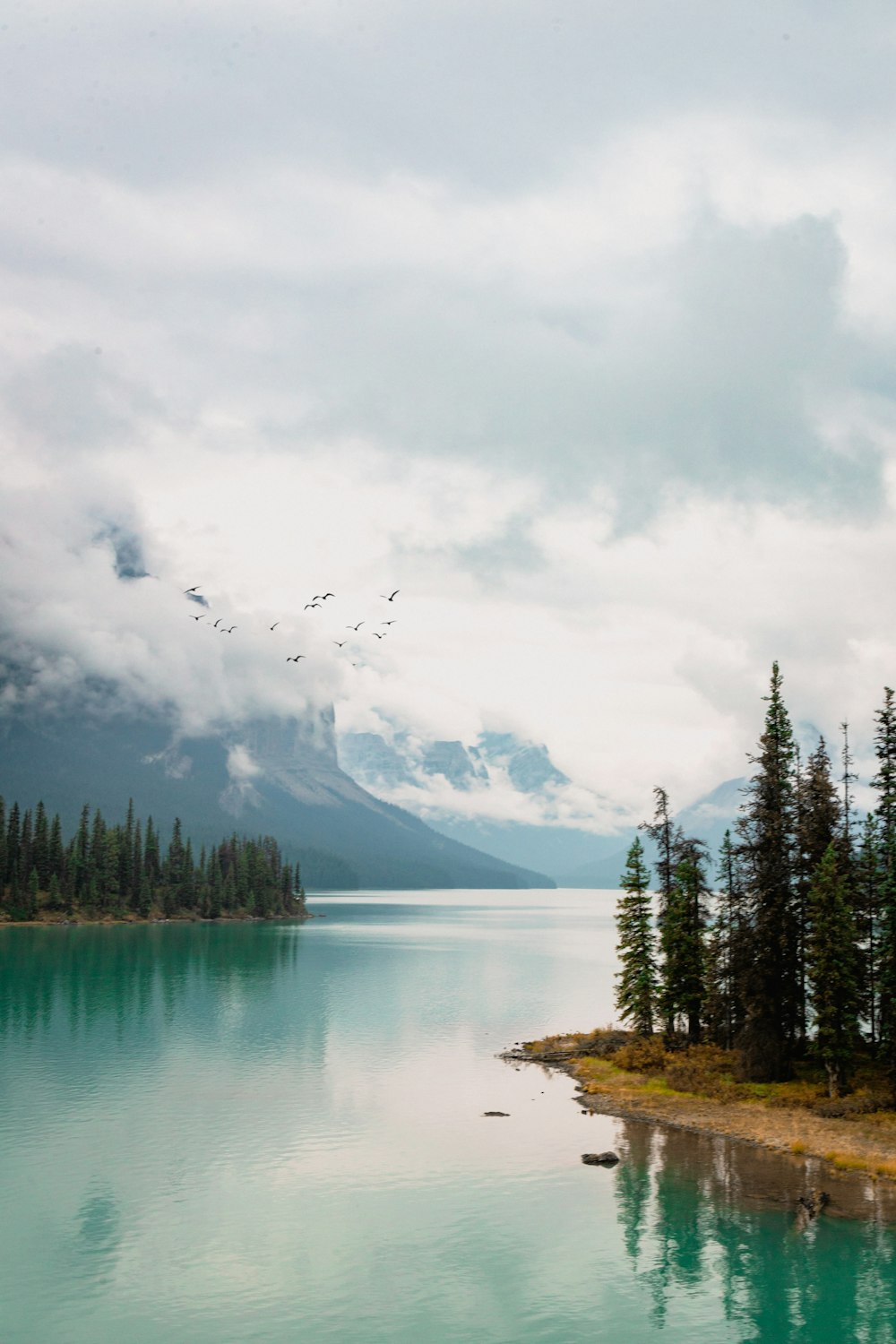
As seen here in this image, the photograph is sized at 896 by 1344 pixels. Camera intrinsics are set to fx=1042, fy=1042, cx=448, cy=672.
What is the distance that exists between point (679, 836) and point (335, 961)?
9213 centimetres

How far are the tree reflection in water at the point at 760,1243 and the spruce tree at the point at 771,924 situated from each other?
11.8 metres

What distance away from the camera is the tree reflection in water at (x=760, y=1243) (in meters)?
36.9

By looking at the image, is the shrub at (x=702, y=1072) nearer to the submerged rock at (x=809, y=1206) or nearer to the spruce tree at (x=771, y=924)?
the spruce tree at (x=771, y=924)

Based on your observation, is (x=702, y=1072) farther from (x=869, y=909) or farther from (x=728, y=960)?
(x=869, y=909)

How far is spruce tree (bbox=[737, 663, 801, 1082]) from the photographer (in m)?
65.1

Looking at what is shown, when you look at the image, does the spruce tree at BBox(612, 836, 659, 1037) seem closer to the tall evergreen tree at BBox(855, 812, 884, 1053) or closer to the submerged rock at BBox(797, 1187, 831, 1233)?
the tall evergreen tree at BBox(855, 812, 884, 1053)

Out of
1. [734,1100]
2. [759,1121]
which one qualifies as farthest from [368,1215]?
[734,1100]

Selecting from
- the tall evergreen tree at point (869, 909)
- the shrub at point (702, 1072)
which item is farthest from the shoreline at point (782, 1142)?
the tall evergreen tree at point (869, 909)

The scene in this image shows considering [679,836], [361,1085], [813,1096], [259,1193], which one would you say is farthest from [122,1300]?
[679,836]

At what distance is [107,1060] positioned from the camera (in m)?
78.5

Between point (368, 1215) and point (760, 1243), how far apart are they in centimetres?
1654

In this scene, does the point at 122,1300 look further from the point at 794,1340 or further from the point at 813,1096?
the point at 813,1096

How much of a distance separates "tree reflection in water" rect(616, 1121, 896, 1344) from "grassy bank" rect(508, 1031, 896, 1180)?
2714 millimetres

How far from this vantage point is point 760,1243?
1668 inches
